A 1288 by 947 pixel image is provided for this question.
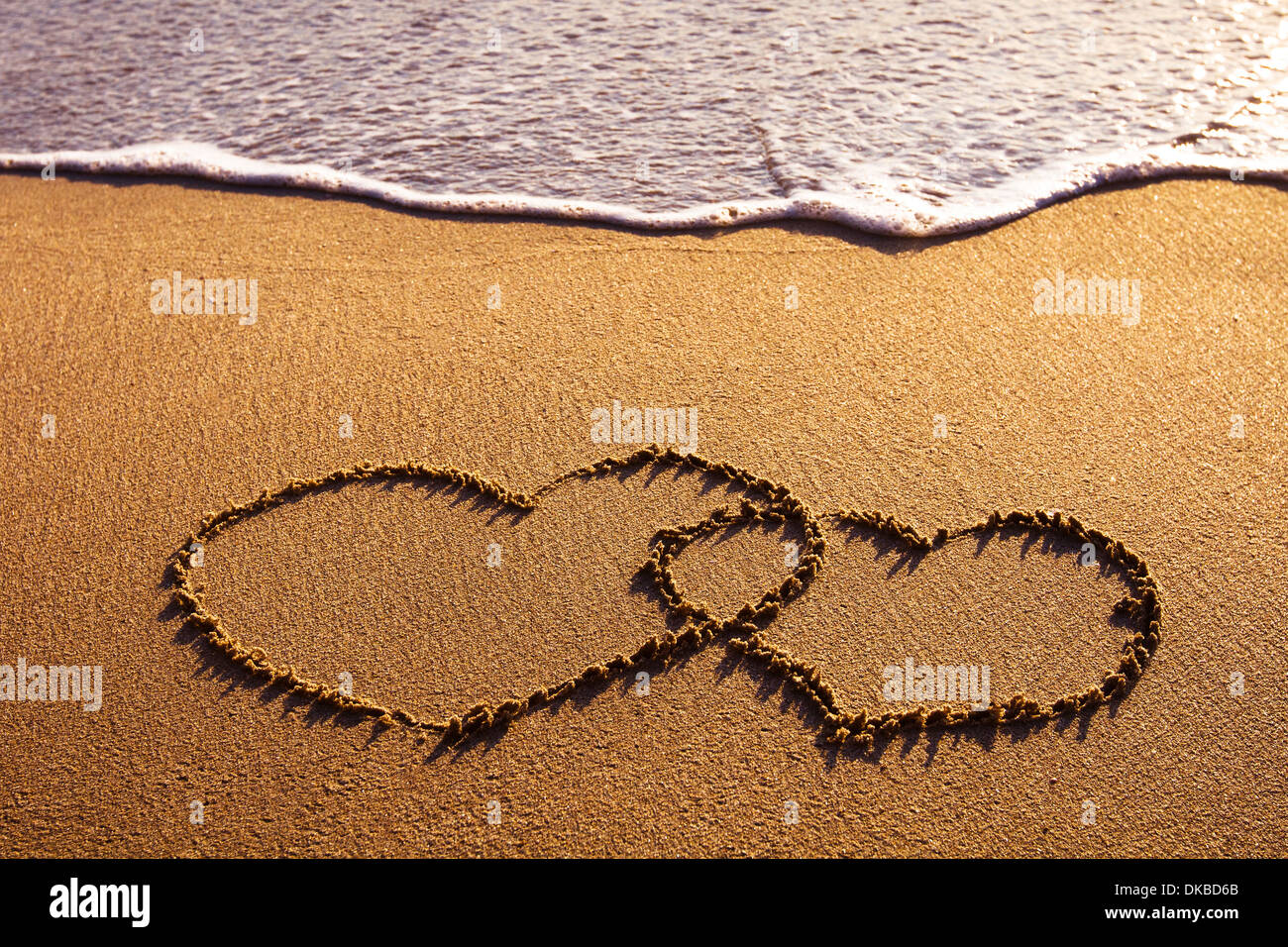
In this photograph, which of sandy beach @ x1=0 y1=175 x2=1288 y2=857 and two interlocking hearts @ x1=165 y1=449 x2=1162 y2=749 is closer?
sandy beach @ x1=0 y1=175 x2=1288 y2=857

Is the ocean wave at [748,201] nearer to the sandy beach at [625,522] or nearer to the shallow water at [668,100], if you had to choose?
the shallow water at [668,100]

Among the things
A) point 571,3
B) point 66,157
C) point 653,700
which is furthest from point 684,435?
point 571,3

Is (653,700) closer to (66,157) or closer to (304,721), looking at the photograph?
(304,721)

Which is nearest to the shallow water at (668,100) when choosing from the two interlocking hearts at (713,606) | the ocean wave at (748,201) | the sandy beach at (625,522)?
the ocean wave at (748,201)

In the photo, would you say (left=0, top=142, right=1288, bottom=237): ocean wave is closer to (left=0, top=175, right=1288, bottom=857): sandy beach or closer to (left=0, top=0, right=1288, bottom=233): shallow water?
(left=0, top=0, right=1288, bottom=233): shallow water

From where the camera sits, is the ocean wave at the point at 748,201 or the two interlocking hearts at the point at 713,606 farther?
the ocean wave at the point at 748,201

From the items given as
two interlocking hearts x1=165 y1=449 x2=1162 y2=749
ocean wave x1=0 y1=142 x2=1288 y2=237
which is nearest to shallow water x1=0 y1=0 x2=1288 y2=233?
ocean wave x1=0 y1=142 x2=1288 y2=237

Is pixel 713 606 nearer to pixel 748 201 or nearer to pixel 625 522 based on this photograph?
pixel 625 522
